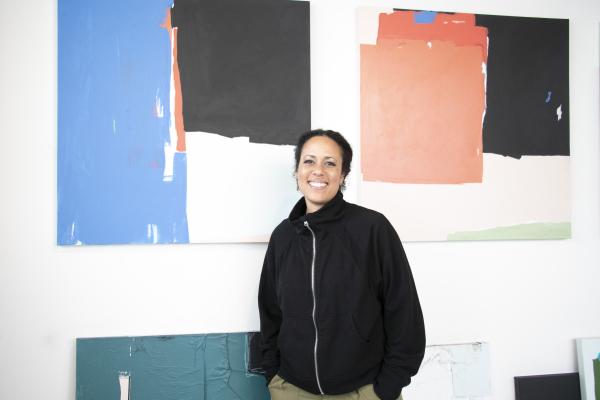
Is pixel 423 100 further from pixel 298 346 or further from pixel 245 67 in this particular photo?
pixel 298 346

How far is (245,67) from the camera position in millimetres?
1690

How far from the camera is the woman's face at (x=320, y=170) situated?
4.55 feet

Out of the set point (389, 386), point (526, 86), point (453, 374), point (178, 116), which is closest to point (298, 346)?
point (389, 386)

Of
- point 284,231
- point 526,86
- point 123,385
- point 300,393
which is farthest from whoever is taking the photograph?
point 526,86

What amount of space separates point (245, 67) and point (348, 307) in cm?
111

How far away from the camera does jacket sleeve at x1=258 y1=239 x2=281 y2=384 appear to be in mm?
1480

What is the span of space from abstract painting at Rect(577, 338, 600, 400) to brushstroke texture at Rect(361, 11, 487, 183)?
98 centimetres

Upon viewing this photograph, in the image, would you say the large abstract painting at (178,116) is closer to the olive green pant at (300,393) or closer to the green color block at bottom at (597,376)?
the olive green pant at (300,393)

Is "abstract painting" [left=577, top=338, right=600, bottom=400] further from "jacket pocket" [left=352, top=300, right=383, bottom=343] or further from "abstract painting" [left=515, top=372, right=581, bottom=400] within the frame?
"jacket pocket" [left=352, top=300, right=383, bottom=343]

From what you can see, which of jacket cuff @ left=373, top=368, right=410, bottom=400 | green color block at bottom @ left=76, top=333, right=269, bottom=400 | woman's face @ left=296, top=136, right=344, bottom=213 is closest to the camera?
jacket cuff @ left=373, top=368, right=410, bottom=400

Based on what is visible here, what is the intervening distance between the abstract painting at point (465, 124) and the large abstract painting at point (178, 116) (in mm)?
372

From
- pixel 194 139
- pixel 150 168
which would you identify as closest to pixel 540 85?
pixel 194 139

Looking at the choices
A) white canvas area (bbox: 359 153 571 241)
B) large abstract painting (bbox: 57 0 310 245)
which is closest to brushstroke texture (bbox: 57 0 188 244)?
large abstract painting (bbox: 57 0 310 245)

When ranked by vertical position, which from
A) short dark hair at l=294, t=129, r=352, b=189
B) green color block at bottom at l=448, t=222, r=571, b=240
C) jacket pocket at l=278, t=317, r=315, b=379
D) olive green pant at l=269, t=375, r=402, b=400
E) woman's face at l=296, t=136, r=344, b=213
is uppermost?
short dark hair at l=294, t=129, r=352, b=189
